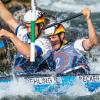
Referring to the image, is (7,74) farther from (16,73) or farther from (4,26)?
(4,26)

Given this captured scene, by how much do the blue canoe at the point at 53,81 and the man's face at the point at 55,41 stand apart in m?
0.70

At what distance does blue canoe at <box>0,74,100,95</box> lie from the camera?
8695 mm

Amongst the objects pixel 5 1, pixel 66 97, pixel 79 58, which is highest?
pixel 5 1

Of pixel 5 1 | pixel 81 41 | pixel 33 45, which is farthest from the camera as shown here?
pixel 5 1

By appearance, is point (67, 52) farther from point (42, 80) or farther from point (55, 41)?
point (42, 80)

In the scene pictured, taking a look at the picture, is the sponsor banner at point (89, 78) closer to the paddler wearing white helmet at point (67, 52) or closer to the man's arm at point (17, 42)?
the paddler wearing white helmet at point (67, 52)

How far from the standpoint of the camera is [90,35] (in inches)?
346

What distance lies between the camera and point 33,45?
334 inches

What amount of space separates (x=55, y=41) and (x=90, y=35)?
741mm

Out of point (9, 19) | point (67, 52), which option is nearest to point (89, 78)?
point (67, 52)

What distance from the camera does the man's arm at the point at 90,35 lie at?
8.74m

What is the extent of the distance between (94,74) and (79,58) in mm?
435

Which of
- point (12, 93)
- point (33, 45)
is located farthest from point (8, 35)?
point (12, 93)

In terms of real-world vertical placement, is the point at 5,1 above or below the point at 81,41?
above
